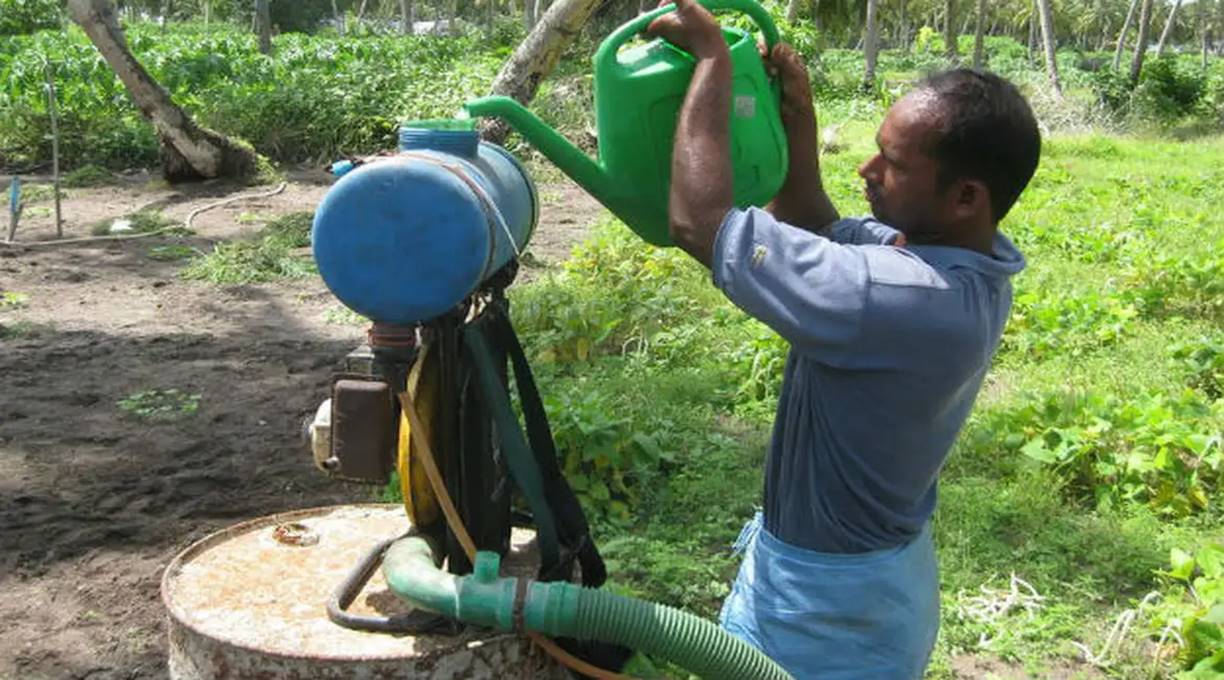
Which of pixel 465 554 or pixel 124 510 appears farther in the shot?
pixel 124 510

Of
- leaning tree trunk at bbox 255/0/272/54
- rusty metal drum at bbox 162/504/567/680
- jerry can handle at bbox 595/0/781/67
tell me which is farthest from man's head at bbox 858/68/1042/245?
leaning tree trunk at bbox 255/0/272/54

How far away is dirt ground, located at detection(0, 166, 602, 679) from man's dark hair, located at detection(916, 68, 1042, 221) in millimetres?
2637

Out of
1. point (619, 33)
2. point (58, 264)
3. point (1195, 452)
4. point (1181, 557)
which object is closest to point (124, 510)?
point (619, 33)

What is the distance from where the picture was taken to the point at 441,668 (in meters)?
1.93

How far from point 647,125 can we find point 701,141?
7.7 inches

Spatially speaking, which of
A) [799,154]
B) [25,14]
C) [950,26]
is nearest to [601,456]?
[799,154]

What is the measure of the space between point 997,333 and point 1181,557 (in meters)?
2.17

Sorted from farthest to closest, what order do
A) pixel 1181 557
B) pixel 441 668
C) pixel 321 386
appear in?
pixel 321 386, pixel 1181 557, pixel 441 668

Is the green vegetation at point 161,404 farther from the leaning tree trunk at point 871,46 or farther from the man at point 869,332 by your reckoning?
the leaning tree trunk at point 871,46

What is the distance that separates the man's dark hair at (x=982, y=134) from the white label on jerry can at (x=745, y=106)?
0.28 metres

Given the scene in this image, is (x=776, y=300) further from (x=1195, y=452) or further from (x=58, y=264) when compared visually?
(x=58, y=264)

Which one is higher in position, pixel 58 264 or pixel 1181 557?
pixel 1181 557

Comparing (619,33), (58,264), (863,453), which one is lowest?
(58,264)

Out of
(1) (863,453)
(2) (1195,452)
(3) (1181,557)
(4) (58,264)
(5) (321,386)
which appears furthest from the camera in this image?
(4) (58,264)
